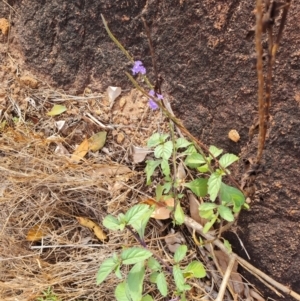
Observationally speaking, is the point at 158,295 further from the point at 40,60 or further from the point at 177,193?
the point at 40,60

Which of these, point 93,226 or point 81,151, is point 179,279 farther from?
point 81,151

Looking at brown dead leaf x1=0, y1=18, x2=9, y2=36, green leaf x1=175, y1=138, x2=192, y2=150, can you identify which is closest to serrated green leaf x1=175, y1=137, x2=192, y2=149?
green leaf x1=175, y1=138, x2=192, y2=150

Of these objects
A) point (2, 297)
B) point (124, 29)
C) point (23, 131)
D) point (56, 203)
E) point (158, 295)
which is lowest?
point (2, 297)

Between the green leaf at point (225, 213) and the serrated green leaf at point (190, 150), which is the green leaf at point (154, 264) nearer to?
the green leaf at point (225, 213)

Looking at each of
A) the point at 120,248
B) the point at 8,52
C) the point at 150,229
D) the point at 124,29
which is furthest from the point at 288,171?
the point at 8,52

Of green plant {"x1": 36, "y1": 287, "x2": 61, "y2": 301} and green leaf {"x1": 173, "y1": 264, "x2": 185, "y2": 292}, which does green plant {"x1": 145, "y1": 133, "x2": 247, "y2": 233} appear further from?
green plant {"x1": 36, "y1": 287, "x2": 61, "y2": 301}

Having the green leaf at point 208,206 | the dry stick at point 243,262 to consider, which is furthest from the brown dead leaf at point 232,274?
the green leaf at point 208,206
